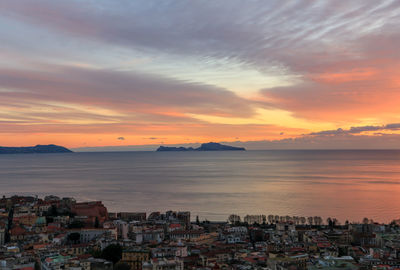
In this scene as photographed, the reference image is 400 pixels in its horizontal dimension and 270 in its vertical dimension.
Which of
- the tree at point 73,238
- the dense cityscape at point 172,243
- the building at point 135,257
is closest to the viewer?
the dense cityscape at point 172,243

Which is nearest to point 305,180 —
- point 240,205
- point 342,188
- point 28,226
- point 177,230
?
point 342,188

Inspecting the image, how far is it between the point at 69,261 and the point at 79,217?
67.5 ft

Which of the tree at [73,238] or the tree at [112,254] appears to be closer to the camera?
the tree at [112,254]

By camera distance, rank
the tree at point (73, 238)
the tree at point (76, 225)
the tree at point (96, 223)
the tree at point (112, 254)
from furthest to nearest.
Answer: the tree at point (96, 223), the tree at point (76, 225), the tree at point (73, 238), the tree at point (112, 254)

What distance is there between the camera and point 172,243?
2697 cm

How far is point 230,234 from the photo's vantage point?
105 feet

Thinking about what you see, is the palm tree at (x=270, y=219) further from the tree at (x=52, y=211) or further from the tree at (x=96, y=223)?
the tree at (x=52, y=211)

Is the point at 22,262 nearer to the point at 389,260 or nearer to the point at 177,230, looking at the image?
the point at 177,230

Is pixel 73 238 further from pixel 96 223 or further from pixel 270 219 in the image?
pixel 270 219

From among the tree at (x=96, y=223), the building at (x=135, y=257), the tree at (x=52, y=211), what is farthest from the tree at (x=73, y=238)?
the tree at (x=52, y=211)

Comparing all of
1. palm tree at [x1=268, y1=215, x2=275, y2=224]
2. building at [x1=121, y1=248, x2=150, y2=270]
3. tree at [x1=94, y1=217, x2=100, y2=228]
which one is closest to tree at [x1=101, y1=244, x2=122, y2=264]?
building at [x1=121, y1=248, x2=150, y2=270]

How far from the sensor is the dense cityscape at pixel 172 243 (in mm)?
20828

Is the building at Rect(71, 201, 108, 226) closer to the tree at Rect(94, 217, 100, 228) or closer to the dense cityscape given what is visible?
the dense cityscape

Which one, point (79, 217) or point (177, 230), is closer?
point (177, 230)
